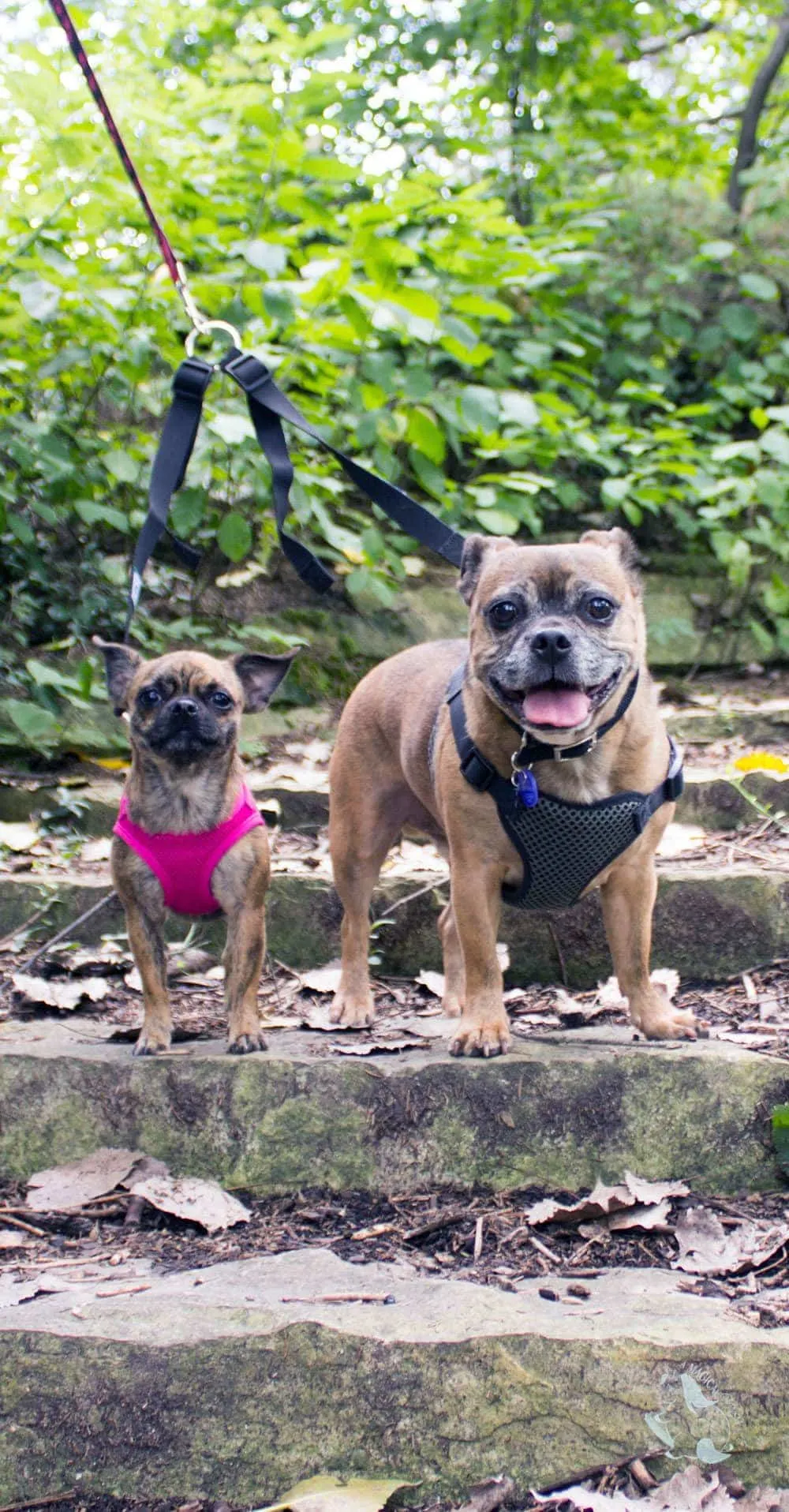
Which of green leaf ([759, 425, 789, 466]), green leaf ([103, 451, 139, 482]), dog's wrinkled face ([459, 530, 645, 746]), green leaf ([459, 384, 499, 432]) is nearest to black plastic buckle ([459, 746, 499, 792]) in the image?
dog's wrinkled face ([459, 530, 645, 746])

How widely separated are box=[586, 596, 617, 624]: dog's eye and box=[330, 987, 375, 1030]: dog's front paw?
1.40 m

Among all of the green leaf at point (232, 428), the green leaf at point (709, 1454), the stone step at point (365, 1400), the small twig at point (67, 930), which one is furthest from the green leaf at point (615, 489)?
the green leaf at point (709, 1454)

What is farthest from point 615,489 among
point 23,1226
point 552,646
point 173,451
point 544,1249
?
point 23,1226

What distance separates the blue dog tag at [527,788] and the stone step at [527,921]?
1008mm

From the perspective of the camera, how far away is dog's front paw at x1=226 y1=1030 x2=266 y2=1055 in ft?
10.6

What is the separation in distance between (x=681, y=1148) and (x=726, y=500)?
5018mm

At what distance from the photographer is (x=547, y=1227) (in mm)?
2648

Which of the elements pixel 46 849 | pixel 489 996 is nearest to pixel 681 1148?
pixel 489 996

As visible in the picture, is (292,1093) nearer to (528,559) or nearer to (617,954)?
(617,954)

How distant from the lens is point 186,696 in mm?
3699

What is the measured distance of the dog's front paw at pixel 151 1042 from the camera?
316cm

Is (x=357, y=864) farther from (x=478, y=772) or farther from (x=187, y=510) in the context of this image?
(x=187, y=510)

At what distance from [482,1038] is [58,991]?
146cm

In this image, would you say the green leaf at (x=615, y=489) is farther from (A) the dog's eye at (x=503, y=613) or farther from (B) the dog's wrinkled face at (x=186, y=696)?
(A) the dog's eye at (x=503, y=613)
